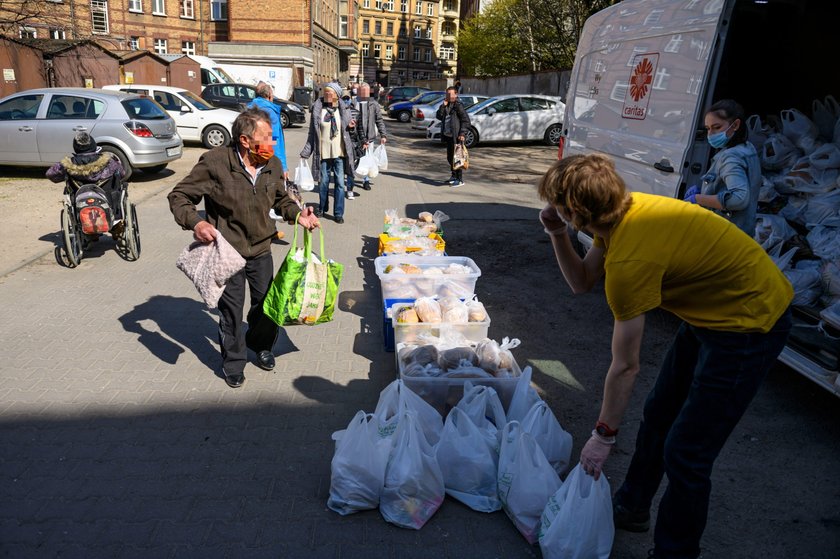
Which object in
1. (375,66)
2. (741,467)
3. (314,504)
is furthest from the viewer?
(375,66)

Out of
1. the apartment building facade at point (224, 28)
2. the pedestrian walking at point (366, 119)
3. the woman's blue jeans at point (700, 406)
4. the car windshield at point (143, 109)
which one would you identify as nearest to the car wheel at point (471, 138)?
the pedestrian walking at point (366, 119)

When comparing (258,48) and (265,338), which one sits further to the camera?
(258,48)

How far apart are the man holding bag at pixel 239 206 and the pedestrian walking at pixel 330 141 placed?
16.4 feet

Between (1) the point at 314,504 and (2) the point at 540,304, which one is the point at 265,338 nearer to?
(1) the point at 314,504

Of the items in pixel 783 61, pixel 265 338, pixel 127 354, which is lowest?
pixel 127 354

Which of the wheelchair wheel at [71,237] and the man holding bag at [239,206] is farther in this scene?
the wheelchair wheel at [71,237]

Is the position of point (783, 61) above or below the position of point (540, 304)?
above

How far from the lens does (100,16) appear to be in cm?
4200

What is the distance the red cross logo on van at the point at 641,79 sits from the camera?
5.59 m

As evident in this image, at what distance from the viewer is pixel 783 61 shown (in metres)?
6.30

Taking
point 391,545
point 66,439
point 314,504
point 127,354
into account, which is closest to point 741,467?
point 391,545

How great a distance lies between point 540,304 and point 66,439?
4.30 meters

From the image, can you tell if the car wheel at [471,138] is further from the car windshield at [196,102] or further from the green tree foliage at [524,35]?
the car windshield at [196,102]

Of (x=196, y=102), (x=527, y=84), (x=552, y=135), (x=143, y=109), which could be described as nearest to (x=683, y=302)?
(x=143, y=109)
